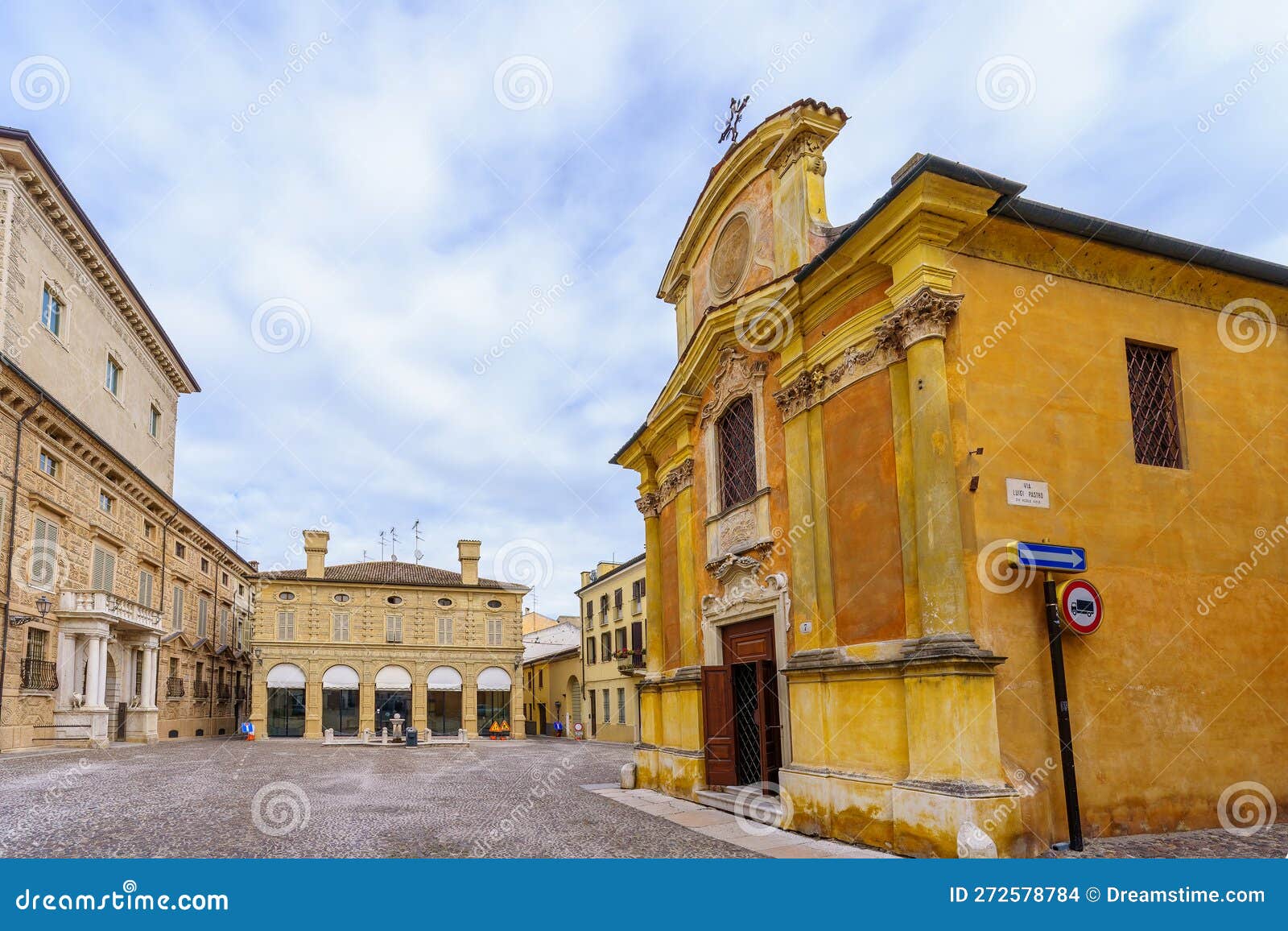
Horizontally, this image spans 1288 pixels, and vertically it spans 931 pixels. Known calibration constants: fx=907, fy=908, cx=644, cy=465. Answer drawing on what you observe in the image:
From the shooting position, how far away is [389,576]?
50375mm

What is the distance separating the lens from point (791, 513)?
40.0ft

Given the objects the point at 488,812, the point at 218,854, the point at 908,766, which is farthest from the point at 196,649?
the point at 908,766

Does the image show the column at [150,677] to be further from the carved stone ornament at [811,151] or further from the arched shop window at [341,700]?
the carved stone ornament at [811,151]

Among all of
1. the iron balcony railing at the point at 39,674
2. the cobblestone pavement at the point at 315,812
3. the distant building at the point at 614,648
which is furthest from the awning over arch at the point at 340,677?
the cobblestone pavement at the point at 315,812

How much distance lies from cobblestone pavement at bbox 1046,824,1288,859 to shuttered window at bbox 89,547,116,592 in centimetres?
3032

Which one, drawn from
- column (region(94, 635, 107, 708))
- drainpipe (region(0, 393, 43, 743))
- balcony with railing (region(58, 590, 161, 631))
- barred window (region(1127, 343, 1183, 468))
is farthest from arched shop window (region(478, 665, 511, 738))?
barred window (region(1127, 343, 1183, 468))

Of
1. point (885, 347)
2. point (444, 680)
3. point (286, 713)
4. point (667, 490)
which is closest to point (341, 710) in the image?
point (286, 713)

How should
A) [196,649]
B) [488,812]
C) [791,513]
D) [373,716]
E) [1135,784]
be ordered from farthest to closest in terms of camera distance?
[373,716]
[196,649]
[488,812]
[791,513]
[1135,784]

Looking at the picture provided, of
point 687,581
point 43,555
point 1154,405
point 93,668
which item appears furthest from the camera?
point 93,668

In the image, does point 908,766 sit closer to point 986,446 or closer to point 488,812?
point 986,446

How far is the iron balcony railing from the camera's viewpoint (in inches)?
998

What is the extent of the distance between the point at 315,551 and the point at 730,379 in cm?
4062

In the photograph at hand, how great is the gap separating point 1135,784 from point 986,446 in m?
3.96

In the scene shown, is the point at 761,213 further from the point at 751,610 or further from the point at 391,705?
the point at 391,705
